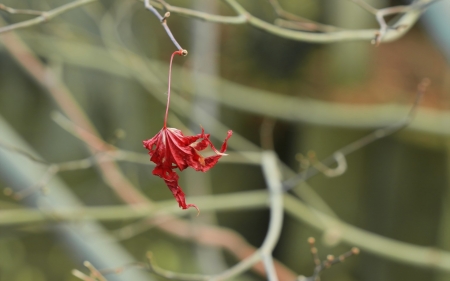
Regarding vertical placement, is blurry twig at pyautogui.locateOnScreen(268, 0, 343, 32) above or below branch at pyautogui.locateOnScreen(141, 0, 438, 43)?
above

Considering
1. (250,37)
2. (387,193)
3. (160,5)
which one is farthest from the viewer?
(250,37)

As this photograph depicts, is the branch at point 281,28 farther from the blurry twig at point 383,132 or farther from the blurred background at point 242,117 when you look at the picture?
the blurred background at point 242,117

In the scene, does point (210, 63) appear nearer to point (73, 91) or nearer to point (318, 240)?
point (73, 91)

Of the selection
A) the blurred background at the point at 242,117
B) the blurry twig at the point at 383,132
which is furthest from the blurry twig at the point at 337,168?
the blurred background at the point at 242,117

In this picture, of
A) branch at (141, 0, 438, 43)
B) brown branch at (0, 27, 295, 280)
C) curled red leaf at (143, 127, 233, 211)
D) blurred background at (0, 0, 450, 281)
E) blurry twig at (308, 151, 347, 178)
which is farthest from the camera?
blurred background at (0, 0, 450, 281)

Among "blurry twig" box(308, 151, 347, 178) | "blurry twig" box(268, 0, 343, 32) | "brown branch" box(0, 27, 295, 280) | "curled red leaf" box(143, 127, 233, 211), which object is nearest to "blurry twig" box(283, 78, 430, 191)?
"blurry twig" box(308, 151, 347, 178)

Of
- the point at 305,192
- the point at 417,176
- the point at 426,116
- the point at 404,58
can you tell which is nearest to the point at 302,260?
the point at 305,192

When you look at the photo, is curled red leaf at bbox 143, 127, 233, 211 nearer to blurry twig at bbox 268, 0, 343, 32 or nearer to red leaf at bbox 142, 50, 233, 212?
red leaf at bbox 142, 50, 233, 212

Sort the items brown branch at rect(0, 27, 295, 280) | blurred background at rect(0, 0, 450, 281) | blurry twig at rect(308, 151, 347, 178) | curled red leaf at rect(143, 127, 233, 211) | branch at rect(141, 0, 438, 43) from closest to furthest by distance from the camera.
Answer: curled red leaf at rect(143, 127, 233, 211) → branch at rect(141, 0, 438, 43) → blurry twig at rect(308, 151, 347, 178) → brown branch at rect(0, 27, 295, 280) → blurred background at rect(0, 0, 450, 281)

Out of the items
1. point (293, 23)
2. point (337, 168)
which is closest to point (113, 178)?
point (337, 168)
